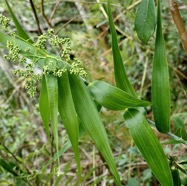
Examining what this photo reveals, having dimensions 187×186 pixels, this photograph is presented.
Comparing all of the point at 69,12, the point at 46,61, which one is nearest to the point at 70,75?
the point at 46,61

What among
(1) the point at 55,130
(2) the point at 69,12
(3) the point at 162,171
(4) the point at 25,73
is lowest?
(3) the point at 162,171

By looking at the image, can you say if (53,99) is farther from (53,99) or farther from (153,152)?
(153,152)

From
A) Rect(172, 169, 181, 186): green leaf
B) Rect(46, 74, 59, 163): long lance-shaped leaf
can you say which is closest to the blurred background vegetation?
Rect(172, 169, 181, 186): green leaf

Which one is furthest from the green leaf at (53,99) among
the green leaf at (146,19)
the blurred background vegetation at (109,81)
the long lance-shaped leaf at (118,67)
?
the blurred background vegetation at (109,81)

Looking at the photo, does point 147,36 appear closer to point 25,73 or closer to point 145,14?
point 145,14

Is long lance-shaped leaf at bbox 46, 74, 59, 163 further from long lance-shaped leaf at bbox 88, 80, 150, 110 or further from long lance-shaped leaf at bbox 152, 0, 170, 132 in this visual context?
long lance-shaped leaf at bbox 152, 0, 170, 132

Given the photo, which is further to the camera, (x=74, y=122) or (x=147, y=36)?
(x=147, y=36)

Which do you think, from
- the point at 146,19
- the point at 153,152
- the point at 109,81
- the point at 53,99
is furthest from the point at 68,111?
the point at 109,81

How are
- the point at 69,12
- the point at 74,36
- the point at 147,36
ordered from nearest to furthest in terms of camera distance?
1. the point at 147,36
2. the point at 74,36
3. the point at 69,12
